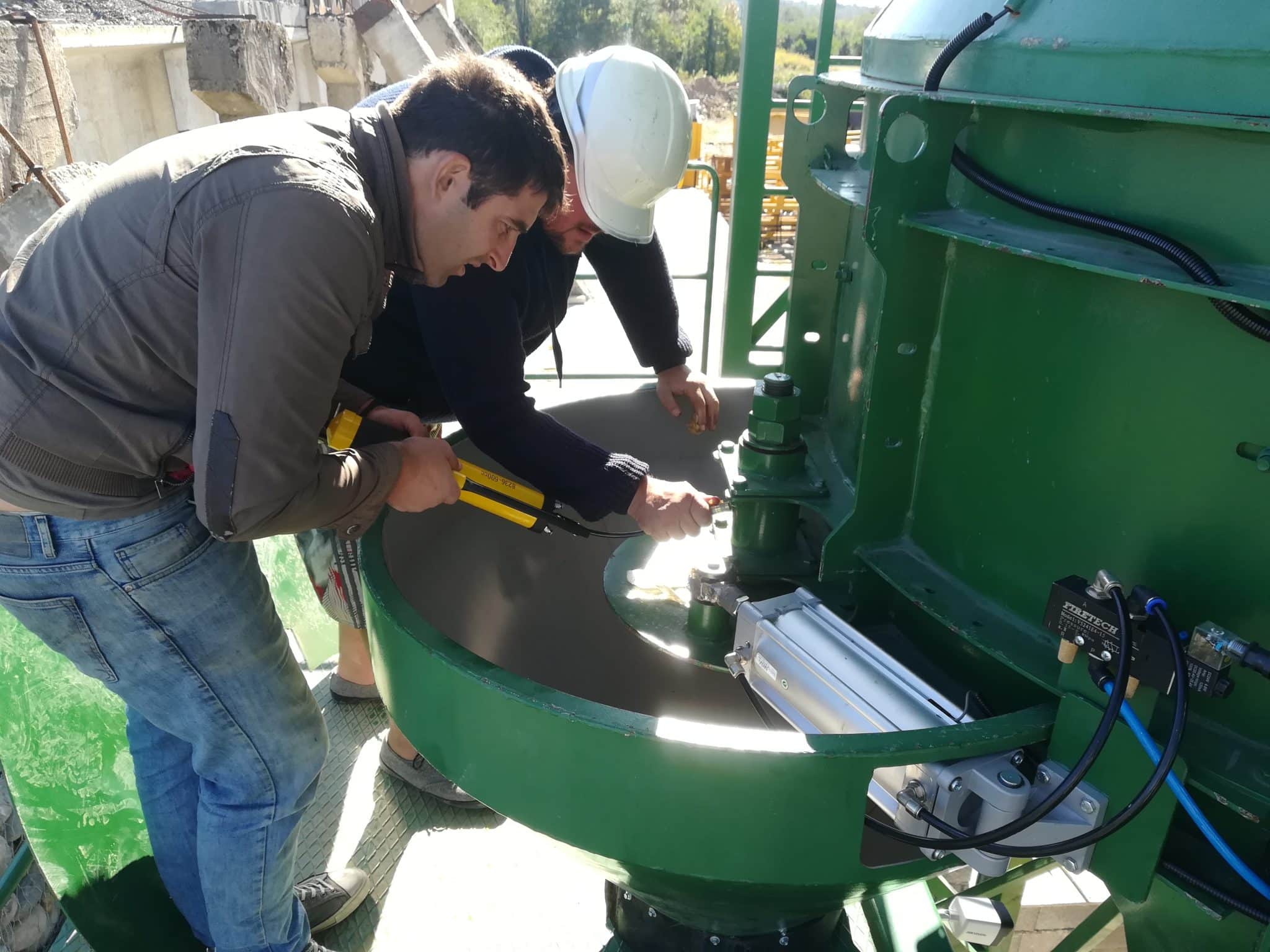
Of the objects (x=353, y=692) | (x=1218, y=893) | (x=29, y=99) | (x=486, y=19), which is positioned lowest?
(x=353, y=692)

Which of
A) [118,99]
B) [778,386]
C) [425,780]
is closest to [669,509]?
[778,386]

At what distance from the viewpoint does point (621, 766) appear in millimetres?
1304

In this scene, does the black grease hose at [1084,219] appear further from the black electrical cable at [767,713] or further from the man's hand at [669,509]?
the black electrical cable at [767,713]

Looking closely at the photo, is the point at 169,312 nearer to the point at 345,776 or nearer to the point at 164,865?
the point at 164,865

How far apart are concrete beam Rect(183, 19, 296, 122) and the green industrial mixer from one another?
3.85 metres

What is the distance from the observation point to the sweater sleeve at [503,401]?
187 centimetres

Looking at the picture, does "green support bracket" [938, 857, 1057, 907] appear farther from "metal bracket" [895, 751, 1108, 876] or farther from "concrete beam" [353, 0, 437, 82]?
"concrete beam" [353, 0, 437, 82]

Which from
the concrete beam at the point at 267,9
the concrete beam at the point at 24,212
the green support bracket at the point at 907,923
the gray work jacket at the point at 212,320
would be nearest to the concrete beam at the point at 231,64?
the concrete beam at the point at 24,212

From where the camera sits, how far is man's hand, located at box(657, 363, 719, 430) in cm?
255

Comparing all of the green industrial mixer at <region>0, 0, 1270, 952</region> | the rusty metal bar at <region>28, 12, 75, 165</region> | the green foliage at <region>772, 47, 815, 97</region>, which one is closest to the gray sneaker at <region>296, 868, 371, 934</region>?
the green industrial mixer at <region>0, 0, 1270, 952</region>

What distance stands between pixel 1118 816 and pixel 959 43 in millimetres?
1067

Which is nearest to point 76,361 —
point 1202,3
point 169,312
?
point 169,312

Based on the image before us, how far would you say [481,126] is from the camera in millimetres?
1421

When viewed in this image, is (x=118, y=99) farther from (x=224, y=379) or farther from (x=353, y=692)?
(x=224, y=379)
